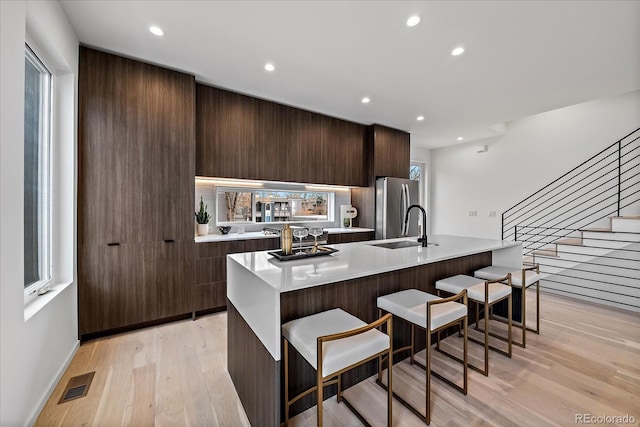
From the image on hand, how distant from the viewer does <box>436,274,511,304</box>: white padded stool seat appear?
2.01 m

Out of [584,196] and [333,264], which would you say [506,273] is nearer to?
[333,264]

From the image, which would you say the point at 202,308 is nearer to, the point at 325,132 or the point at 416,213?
the point at 325,132

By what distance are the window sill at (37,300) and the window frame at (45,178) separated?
2.9 inches

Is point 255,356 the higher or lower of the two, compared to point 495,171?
lower

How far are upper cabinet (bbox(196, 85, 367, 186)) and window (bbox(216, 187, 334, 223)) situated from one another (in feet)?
1.26

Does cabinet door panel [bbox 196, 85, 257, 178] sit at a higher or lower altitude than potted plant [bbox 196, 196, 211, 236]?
higher

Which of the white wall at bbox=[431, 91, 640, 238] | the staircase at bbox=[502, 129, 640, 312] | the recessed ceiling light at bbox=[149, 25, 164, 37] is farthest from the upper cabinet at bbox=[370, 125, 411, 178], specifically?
the recessed ceiling light at bbox=[149, 25, 164, 37]

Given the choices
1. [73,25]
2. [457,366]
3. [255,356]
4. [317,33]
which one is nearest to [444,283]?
[457,366]

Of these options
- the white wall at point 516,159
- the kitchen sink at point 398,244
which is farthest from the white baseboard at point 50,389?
the white wall at point 516,159

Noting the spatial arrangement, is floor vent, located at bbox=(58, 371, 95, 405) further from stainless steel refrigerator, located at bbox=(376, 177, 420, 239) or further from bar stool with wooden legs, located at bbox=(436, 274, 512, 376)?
stainless steel refrigerator, located at bbox=(376, 177, 420, 239)

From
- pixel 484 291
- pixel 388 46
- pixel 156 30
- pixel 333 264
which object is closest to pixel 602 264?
pixel 484 291

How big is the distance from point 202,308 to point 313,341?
221cm

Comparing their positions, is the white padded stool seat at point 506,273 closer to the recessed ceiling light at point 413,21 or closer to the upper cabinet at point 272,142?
the recessed ceiling light at point 413,21

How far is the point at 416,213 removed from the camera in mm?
5043
